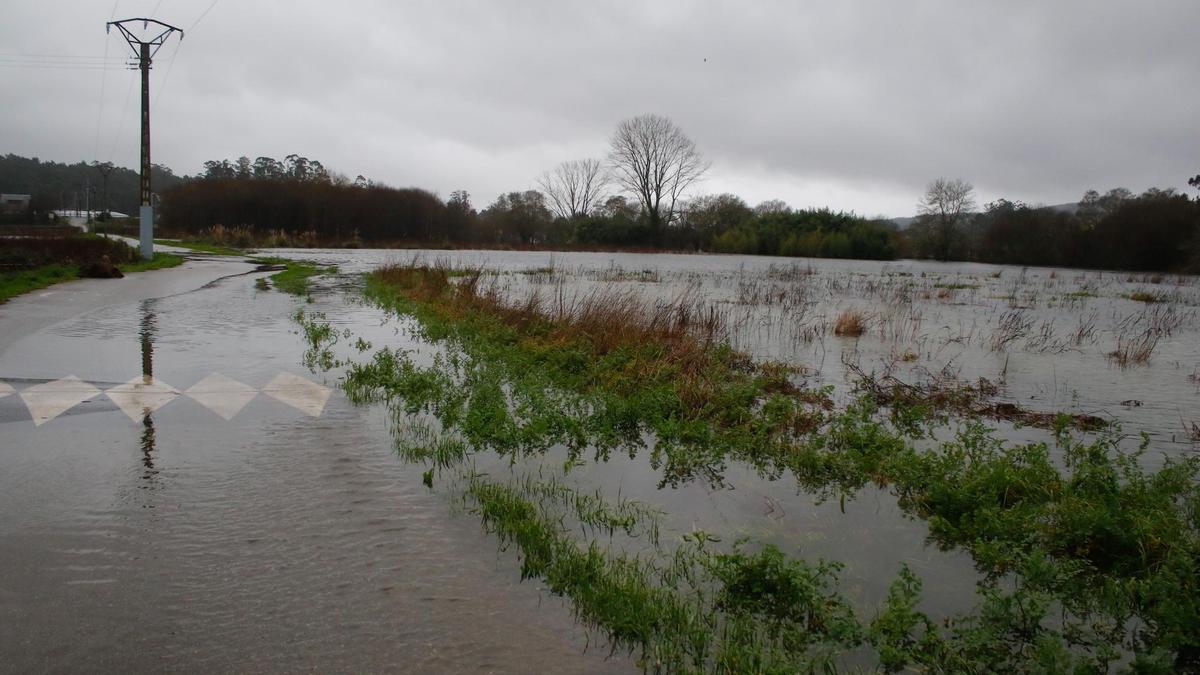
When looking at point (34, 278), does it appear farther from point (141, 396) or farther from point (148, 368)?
point (141, 396)

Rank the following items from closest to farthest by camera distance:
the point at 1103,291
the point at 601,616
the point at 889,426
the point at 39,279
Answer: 1. the point at 601,616
2. the point at 889,426
3. the point at 39,279
4. the point at 1103,291

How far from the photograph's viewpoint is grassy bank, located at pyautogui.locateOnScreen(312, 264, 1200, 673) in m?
3.28

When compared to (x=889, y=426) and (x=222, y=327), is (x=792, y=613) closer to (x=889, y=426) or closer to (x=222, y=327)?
(x=889, y=426)

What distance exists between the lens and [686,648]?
127 inches

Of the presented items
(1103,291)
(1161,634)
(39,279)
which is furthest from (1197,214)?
(39,279)

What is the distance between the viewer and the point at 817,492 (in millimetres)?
5445

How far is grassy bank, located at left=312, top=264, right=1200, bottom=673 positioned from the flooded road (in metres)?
0.39

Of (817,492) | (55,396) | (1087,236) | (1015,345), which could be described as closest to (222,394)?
(55,396)

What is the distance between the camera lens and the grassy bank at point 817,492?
10.7 feet

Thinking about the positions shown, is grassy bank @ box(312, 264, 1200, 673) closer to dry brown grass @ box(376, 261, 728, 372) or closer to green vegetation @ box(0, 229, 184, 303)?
dry brown grass @ box(376, 261, 728, 372)

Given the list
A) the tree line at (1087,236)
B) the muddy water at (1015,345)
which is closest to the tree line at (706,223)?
the tree line at (1087,236)

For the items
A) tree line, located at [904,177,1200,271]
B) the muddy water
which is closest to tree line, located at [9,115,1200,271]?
tree line, located at [904,177,1200,271]


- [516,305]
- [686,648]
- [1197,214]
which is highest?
[1197,214]

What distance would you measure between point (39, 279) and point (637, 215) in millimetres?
71817
